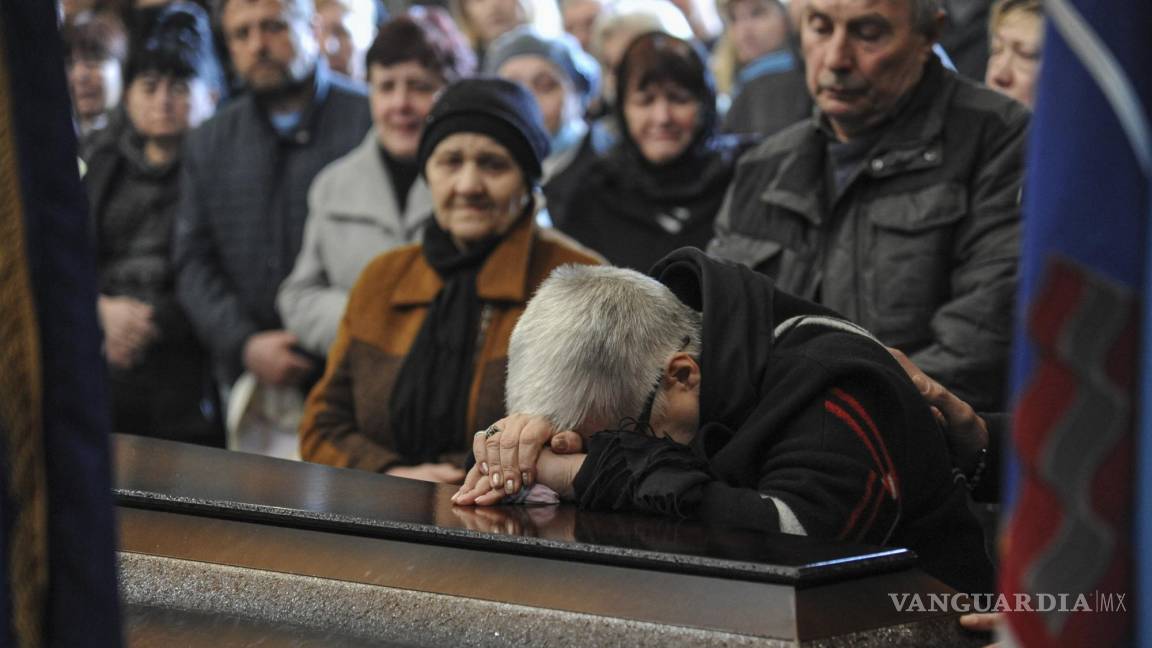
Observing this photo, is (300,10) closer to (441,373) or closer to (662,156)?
(662,156)

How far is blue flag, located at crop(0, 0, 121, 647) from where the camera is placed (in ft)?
4.23

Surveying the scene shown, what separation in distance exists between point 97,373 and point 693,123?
344 cm

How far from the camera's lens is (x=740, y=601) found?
1.90 m

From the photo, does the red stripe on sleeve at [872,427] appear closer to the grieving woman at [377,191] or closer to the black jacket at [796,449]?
the black jacket at [796,449]

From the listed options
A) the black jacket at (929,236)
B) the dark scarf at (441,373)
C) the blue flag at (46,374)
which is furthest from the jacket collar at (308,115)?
the blue flag at (46,374)

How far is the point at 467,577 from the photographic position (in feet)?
6.84

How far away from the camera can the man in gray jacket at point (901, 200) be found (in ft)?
11.4

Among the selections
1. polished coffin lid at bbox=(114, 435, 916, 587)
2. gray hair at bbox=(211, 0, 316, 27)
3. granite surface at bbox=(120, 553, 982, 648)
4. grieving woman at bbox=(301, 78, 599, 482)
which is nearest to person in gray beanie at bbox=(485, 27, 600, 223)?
gray hair at bbox=(211, 0, 316, 27)

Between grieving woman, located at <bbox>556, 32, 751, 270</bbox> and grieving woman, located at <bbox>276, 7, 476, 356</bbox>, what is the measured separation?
56 cm

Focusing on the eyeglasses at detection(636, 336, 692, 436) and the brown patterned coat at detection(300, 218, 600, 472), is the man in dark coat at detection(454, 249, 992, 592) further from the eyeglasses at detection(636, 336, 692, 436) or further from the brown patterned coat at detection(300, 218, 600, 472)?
the brown patterned coat at detection(300, 218, 600, 472)

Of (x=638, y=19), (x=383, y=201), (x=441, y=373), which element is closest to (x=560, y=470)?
(x=441, y=373)

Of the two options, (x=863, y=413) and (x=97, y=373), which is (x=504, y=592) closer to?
(x=863, y=413)

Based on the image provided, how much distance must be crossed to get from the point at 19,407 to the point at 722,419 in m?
1.38

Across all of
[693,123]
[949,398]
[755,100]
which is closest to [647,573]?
[949,398]
